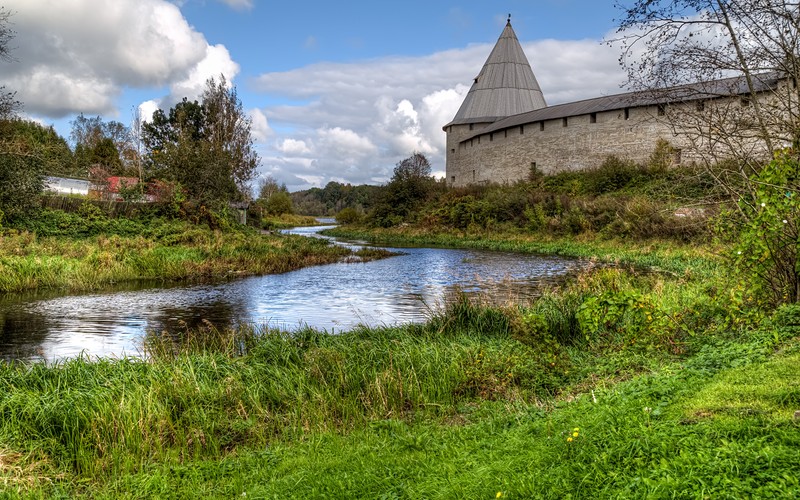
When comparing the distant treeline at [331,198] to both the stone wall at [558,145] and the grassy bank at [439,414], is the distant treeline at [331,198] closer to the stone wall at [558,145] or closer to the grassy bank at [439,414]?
the stone wall at [558,145]

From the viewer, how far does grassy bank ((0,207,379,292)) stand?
1447 centimetres

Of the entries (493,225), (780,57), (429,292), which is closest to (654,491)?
(780,57)

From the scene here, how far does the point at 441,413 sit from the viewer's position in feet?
17.6

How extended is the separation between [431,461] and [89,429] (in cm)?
309

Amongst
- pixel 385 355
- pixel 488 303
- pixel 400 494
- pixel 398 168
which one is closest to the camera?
pixel 400 494

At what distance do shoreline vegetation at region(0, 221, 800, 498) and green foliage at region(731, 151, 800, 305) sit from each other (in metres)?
0.36

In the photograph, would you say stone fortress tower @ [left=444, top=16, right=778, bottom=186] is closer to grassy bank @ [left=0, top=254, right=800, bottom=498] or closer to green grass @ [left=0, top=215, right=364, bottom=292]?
green grass @ [left=0, top=215, right=364, bottom=292]

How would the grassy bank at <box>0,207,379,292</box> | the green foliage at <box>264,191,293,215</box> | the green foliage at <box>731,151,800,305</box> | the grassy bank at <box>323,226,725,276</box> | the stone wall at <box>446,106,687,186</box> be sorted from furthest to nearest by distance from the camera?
the green foliage at <box>264,191,293,215</box>, the stone wall at <box>446,106,687,186</box>, the grassy bank at <box>323,226,725,276</box>, the grassy bank at <box>0,207,379,292</box>, the green foliage at <box>731,151,800,305</box>

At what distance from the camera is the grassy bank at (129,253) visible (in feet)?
47.5

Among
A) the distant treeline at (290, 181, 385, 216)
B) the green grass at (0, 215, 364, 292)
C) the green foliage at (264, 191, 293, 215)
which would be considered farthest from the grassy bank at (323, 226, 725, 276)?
the distant treeline at (290, 181, 385, 216)

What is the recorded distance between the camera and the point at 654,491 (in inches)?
105

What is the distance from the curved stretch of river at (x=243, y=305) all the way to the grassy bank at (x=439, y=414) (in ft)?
4.95

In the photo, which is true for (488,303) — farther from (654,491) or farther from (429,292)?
(654,491)

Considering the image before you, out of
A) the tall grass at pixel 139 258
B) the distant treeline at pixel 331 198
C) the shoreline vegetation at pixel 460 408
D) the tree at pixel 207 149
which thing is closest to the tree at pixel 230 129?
the tree at pixel 207 149
